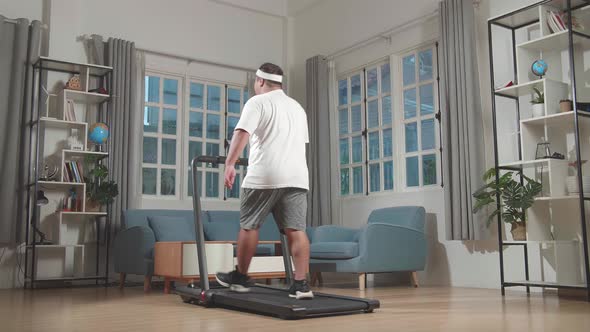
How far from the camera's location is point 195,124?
7621mm

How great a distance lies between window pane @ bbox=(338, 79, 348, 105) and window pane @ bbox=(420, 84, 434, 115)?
1.28 m

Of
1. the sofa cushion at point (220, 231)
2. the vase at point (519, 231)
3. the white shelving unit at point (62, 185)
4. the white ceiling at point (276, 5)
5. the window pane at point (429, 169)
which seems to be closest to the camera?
the vase at point (519, 231)

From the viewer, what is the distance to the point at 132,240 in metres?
5.81

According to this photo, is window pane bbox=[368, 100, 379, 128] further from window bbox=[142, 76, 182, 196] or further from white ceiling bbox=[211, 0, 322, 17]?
window bbox=[142, 76, 182, 196]

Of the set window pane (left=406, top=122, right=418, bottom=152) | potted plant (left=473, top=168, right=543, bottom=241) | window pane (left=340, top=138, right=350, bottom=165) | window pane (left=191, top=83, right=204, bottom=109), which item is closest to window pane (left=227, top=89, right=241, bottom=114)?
window pane (left=191, top=83, right=204, bottom=109)

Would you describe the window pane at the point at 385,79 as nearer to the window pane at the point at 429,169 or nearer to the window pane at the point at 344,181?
the window pane at the point at 429,169

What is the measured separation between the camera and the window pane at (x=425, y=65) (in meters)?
6.39

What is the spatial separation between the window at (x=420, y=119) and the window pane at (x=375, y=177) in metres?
0.43

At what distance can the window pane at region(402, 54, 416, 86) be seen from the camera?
6.61m

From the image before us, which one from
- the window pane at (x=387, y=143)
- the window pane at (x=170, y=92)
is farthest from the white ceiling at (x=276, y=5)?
the window pane at (x=387, y=143)

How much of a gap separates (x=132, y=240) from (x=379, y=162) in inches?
111

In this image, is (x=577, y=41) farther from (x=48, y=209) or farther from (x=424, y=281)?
(x=48, y=209)

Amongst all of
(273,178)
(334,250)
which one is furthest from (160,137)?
(273,178)

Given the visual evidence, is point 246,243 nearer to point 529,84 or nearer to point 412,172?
point 529,84
